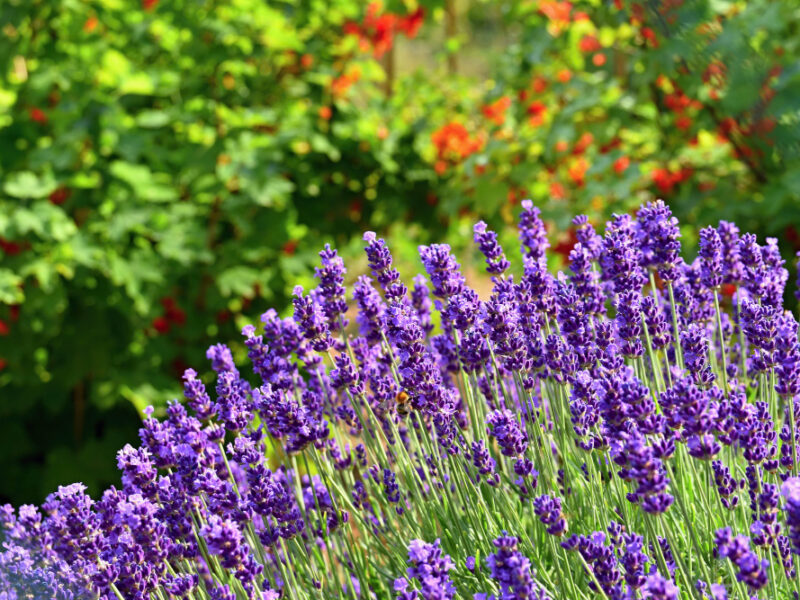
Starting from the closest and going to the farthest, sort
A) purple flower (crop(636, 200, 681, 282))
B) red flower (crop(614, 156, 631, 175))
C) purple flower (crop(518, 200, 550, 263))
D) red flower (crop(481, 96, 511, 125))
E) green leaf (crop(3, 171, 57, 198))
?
purple flower (crop(636, 200, 681, 282))
purple flower (crop(518, 200, 550, 263))
green leaf (crop(3, 171, 57, 198))
red flower (crop(614, 156, 631, 175))
red flower (crop(481, 96, 511, 125))

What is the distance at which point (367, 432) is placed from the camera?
6.39 ft

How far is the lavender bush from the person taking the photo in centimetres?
154

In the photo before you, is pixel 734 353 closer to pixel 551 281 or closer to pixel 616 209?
pixel 551 281

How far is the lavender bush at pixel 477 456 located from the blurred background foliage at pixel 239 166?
7.10ft

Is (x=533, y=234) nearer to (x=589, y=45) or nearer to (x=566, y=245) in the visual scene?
(x=566, y=245)

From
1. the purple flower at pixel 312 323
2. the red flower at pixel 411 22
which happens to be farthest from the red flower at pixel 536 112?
the purple flower at pixel 312 323

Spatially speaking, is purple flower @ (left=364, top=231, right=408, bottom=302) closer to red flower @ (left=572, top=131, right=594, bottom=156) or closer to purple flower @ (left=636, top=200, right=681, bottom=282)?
purple flower @ (left=636, top=200, right=681, bottom=282)

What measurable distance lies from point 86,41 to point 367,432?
333 centimetres

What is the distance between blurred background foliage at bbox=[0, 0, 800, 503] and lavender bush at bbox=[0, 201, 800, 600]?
216 centimetres

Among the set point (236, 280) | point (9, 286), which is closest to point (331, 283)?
point (9, 286)

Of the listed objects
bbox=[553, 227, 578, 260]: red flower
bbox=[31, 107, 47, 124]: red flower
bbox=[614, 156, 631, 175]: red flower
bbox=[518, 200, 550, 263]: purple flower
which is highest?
bbox=[31, 107, 47, 124]: red flower

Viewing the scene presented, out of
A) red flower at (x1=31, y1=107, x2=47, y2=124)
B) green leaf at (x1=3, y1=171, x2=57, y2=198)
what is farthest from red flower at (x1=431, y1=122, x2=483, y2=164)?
green leaf at (x1=3, y1=171, x2=57, y2=198)

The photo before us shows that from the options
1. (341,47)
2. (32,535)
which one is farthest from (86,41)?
(32,535)

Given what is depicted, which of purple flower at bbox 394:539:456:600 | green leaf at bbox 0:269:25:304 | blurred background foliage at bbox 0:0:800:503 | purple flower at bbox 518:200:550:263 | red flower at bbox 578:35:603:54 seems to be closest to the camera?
purple flower at bbox 394:539:456:600
